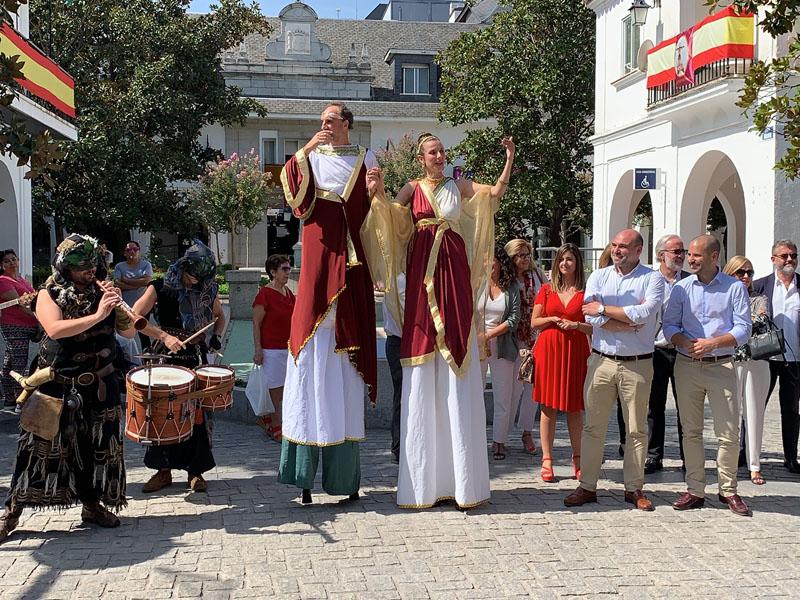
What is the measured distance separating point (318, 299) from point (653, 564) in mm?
2695

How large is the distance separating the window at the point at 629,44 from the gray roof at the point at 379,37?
992 inches

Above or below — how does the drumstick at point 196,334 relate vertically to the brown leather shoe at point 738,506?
above

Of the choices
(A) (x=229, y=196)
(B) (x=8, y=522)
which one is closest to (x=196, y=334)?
(B) (x=8, y=522)

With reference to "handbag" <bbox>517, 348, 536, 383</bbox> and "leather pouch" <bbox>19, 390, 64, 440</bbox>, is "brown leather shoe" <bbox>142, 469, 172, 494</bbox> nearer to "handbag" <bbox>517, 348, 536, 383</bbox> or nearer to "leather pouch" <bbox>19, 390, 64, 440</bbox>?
"leather pouch" <bbox>19, 390, 64, 440</bbox>

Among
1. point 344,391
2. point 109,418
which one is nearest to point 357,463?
point 344,391

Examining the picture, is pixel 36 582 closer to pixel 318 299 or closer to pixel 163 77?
pixel 318 299

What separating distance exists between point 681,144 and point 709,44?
3.46m

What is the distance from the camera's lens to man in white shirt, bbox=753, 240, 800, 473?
7.78 meters

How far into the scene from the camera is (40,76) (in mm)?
16875

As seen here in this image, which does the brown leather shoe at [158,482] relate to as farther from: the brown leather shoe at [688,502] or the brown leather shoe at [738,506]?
the brown leather shoe at [738,506]

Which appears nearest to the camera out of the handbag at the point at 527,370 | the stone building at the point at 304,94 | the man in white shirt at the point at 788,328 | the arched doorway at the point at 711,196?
the man in white shirt at the point at 788,328

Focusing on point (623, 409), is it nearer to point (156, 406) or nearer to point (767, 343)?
point (767, 343)

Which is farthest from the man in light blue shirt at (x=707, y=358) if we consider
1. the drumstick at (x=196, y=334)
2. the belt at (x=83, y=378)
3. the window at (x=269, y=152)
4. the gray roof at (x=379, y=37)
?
the gray roof at (x=379, y=37)

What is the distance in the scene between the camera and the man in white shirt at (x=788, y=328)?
7.78 m
